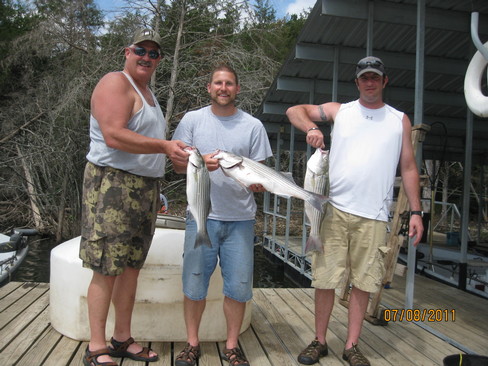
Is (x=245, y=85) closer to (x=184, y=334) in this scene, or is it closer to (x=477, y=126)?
(x=477, y=126)

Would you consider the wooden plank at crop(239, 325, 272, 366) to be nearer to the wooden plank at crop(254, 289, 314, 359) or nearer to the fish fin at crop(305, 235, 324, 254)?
the wooden plank at crop(254, 289, 314, 359)

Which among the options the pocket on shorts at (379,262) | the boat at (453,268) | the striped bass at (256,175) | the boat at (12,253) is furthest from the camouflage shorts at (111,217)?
the boat at (12,253)

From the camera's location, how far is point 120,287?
2977mm

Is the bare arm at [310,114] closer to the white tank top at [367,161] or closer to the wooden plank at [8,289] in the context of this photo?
the white tank top at [367,161]

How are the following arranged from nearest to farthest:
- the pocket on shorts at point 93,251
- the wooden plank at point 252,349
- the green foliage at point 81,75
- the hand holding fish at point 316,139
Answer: the pocket on shorts at point 93,251 < the hand holding fish at point 316,139 < the wooden plank at point 252,349 < the green foliage at point 81,75

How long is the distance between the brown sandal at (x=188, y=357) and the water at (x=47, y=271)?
790 centimetres

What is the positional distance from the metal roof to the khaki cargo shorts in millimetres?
1967

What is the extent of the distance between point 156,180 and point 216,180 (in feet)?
1.37

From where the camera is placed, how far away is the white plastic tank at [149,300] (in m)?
3.41

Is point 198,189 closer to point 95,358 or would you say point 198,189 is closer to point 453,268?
point 95,358

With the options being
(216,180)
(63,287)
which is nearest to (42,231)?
(63,287)

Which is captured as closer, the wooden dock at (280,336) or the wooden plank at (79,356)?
the wooden plank at (79,356)

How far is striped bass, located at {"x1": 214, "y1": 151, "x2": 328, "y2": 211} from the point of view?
2643 mm

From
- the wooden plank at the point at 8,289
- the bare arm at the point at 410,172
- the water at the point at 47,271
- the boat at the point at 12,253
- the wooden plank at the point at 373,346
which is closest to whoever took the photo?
the bare arm at the point at 410,172
